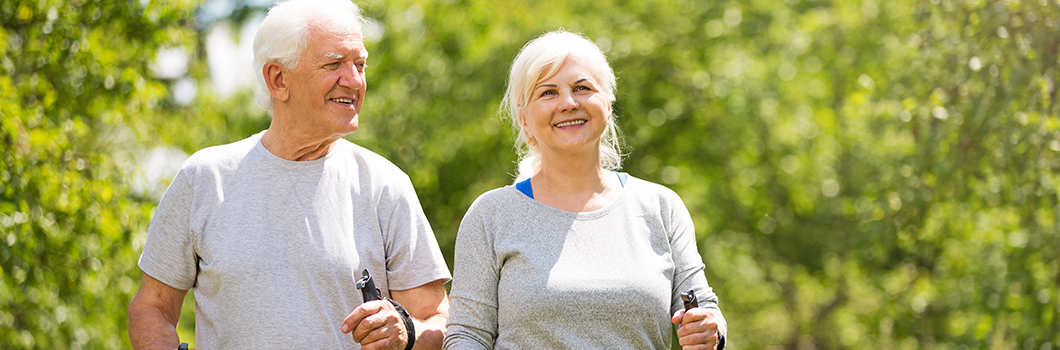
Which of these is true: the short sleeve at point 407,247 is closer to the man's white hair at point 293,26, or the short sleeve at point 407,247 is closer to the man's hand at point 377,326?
the man's hand at point 377,326

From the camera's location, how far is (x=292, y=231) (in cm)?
243

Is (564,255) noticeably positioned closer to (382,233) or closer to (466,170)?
(382,233)

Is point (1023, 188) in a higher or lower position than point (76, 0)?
lower

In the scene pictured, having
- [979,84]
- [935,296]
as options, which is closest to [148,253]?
[979,84]

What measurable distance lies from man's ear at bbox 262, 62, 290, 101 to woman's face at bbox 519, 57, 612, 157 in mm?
668

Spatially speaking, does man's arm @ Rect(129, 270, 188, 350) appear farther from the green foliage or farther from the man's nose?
the green foliage

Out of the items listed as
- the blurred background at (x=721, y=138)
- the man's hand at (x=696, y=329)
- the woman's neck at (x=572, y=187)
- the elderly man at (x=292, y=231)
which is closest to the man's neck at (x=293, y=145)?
the elderly man at (x=292, y=231)

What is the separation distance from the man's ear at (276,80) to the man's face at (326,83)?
0.02 metres

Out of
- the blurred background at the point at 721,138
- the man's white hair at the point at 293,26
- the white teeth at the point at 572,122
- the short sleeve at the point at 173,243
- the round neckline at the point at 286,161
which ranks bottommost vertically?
the blurred background at the point at 721,138

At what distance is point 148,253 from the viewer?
2424 mm

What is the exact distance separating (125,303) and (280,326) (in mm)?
3749

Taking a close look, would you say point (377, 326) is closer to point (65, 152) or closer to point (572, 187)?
point (572, 187)

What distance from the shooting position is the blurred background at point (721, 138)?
445 centimetres

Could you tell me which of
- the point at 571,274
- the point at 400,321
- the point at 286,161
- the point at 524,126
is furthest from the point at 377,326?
the point at 524,126
